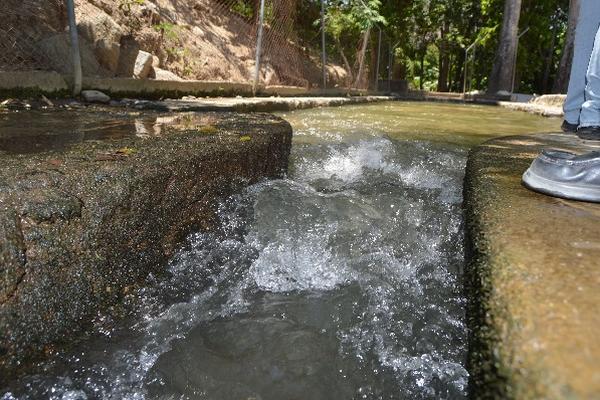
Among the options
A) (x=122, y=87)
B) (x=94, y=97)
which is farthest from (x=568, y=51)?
(x=94, y=97)

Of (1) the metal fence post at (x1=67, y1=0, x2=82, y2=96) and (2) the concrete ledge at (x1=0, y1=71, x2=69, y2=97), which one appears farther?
(1) the metal fence post at (x1=67, y1=0, x2=82, y2=96)

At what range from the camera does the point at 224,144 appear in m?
2.29

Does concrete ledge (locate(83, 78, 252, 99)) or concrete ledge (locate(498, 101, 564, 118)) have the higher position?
concrete ledge (locate(83, 78, 252, 99))

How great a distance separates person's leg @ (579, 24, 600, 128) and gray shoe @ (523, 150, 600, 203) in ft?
4.97

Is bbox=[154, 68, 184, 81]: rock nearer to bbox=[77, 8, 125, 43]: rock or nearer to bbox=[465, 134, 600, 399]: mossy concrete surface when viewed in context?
bbox=[77, 8, 125, 43]: rock

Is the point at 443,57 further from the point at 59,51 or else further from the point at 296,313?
the point at 296,313

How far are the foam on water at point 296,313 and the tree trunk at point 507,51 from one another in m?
14.0

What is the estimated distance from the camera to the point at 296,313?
172 cm

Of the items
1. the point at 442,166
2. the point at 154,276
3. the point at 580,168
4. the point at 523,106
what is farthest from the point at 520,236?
the point at 523,106

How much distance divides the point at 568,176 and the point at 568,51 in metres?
14.2

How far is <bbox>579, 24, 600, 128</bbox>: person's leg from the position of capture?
8.77ft

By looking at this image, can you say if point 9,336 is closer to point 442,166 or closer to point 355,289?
point 355,289

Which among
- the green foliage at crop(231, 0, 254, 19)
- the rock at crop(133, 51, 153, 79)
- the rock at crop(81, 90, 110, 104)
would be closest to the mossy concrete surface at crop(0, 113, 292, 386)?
the rock at crop(81, 90, 110, 104)

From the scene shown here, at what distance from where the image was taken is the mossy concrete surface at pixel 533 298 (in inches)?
24.5
